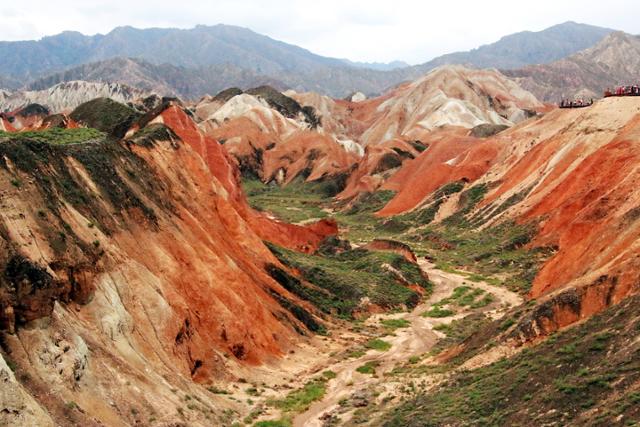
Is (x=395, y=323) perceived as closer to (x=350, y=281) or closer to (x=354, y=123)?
(x=350, y=281)

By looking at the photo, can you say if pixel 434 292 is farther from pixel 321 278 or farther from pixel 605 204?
pixel 605 204

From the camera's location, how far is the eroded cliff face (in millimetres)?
18219

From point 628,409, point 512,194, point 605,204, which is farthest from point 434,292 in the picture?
point 628,409

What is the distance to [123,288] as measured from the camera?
24.7m

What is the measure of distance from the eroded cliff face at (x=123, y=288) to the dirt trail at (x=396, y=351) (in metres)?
3.40

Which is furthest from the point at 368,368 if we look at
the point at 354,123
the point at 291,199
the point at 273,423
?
the point at 354,123

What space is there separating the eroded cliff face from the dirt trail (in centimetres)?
340

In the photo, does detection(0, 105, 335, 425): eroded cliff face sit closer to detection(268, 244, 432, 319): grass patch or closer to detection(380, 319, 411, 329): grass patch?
detection(268, 244, 432, 319): grass patch

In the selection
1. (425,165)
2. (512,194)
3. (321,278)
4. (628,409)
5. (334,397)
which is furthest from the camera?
(425,165)

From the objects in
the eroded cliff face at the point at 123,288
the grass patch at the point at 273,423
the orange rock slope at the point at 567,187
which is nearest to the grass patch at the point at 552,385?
the orange rock slope at the point at 567,187

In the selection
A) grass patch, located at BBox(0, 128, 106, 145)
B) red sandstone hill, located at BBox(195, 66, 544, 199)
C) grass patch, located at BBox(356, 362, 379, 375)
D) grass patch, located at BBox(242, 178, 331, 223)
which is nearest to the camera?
grass patch, located at BBox(0, 128, 106, 145)

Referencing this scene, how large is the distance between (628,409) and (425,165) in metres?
81.0

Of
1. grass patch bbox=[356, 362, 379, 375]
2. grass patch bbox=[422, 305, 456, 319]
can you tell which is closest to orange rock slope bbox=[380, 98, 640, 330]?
grass patch bbox=[422, 305, 456, 319]

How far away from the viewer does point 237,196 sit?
55.4m
